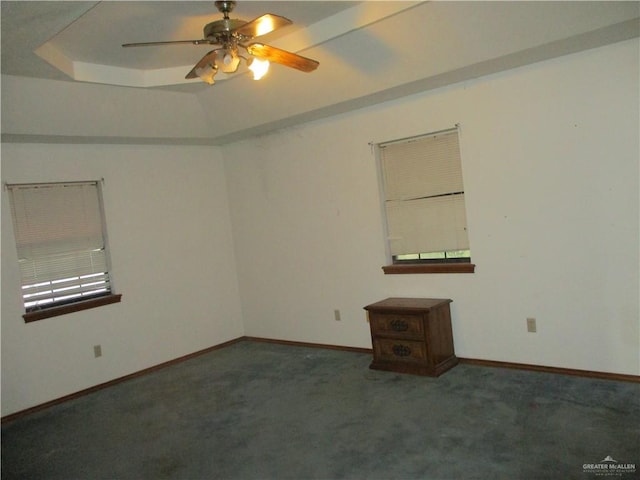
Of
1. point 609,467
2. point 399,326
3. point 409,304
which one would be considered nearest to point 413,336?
point 399,326

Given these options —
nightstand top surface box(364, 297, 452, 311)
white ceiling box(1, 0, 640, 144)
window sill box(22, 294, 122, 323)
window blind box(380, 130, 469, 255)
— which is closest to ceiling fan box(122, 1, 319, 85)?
white ceiling box(1, 0, 640, 144)

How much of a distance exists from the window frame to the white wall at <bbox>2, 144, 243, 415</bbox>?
2.05 metres

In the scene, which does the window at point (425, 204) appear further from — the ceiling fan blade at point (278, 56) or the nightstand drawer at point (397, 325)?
the ceiling fan blade at point (278, 56)

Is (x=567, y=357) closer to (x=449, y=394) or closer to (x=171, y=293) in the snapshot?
(x=449, y=394)

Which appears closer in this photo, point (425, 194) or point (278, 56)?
point (278, 56)

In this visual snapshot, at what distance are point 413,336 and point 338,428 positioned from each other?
3.54 ft

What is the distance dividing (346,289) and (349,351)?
1.95 ft

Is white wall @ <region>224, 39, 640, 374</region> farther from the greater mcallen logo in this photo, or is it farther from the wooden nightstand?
the greater mcallen logo

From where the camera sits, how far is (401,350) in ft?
13.8

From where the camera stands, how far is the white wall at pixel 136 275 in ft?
14.4

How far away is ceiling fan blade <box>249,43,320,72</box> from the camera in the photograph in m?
2.80

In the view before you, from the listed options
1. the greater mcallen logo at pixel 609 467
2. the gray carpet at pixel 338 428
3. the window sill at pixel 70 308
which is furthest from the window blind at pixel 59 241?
the greater mcallen logo at pixel 609 467

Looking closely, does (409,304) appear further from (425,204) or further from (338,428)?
(338,428)

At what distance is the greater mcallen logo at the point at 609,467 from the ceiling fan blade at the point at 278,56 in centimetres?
252
